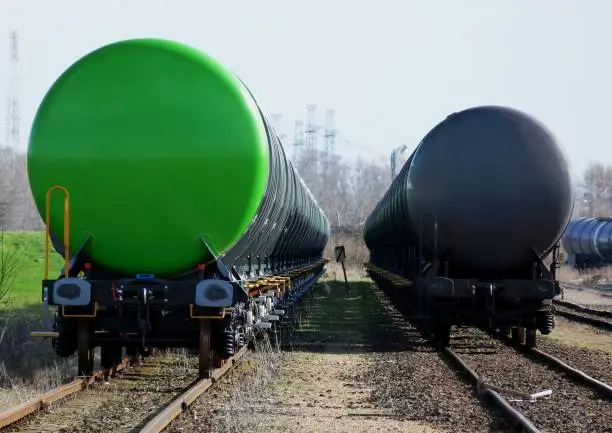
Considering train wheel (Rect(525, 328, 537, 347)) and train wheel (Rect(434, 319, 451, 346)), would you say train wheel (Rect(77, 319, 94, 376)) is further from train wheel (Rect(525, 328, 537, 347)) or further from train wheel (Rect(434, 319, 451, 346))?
train wheel (Rect(525, 328, 537, 347))

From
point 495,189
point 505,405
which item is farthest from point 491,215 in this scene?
point 505,405

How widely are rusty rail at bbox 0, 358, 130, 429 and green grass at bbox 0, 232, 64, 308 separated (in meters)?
5.80

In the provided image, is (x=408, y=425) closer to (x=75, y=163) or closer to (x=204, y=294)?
(x=204, y=294)

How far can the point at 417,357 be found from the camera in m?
13.0

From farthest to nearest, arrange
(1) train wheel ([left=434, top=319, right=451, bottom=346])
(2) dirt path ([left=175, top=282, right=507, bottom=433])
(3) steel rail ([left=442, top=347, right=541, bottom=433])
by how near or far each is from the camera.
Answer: (1) train wheel ([left=434, top=319, right=451, bottom=346]), (2) dirt path ([left=175, top=282, right=507, bottom=433]), (3) steel rail ([left=442, top=347, right=541, bottom=433])

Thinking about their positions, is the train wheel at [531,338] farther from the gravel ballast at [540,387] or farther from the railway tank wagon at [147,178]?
the railway tank wagon at [147,178]

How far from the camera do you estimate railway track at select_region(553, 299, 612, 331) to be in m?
20.0

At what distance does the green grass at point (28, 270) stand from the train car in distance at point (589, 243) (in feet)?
82.9

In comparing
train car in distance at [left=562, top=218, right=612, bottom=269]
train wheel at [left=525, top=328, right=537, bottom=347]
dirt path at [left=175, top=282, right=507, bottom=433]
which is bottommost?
dirt path at [left=175, top=282, right=507, bottom=433]

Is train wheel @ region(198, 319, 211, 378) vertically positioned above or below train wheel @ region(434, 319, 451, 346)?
above

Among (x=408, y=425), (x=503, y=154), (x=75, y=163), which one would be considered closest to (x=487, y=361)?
(x=503, y=154)

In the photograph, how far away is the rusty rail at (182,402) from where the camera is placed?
702 centimetres

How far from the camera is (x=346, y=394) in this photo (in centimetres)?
968

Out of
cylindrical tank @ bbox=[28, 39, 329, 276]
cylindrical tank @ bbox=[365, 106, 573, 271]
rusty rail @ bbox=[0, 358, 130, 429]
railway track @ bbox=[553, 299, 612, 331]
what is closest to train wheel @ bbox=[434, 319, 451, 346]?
cylindrical tank @ bbox=[365, 106, 573, 271]
